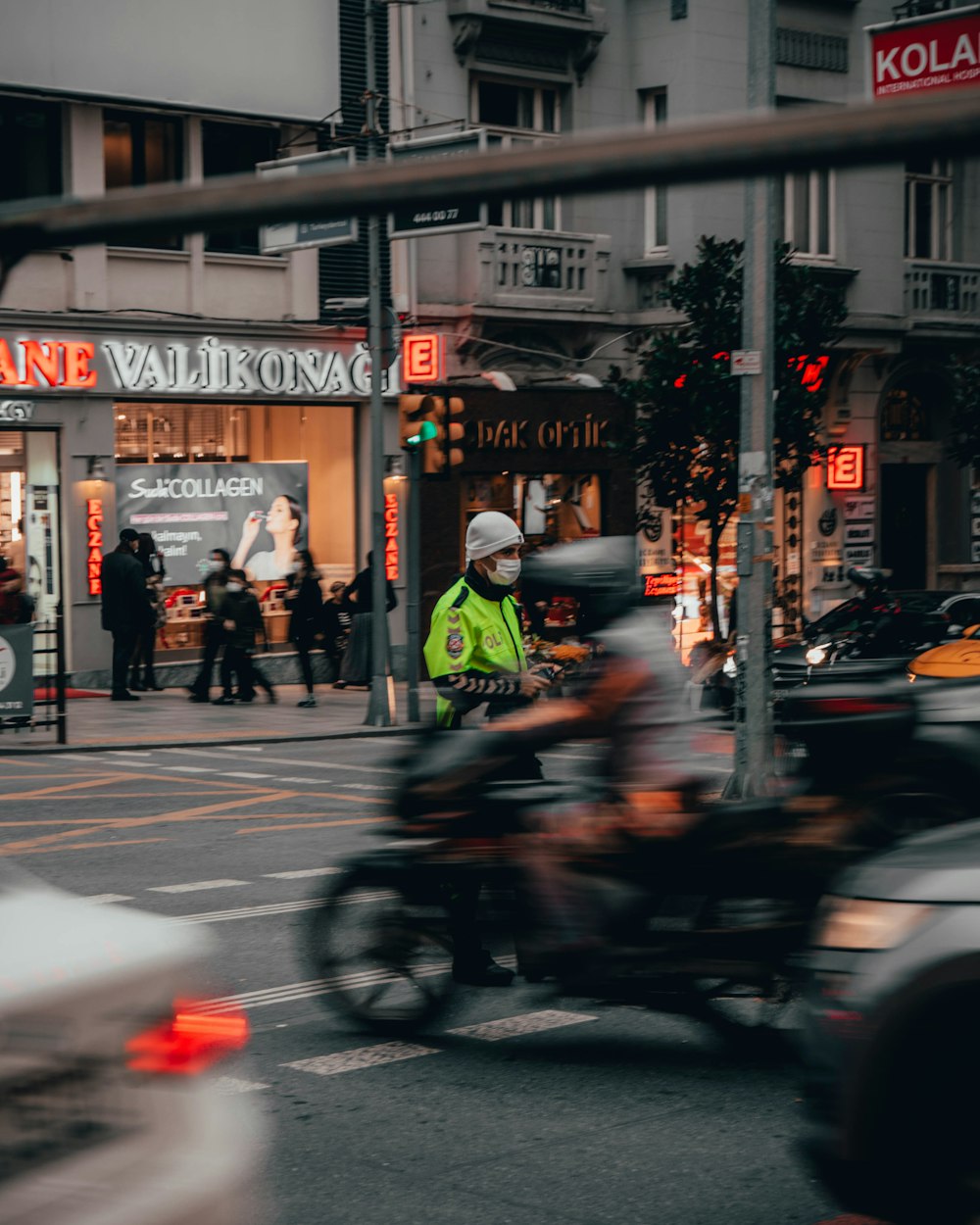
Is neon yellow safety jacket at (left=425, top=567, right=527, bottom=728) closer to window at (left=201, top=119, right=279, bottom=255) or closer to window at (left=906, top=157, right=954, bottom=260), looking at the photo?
window at (left=201, top=119, right=279, bottom=255)

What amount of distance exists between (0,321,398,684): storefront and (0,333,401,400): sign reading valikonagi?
2cm

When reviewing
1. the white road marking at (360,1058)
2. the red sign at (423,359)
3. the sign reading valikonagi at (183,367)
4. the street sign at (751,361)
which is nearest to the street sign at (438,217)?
the sign reading valikonagi at (183,367)

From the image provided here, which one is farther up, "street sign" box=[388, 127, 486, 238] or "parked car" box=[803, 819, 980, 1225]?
"street sign" box=[388, 127, 486, 238]

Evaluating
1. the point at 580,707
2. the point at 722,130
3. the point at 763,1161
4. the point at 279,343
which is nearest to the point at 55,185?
the point at 279,343

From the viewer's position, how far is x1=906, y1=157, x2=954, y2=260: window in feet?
102

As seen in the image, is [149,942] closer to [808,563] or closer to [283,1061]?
[283,1061]

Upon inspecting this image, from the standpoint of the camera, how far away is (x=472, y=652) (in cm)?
759

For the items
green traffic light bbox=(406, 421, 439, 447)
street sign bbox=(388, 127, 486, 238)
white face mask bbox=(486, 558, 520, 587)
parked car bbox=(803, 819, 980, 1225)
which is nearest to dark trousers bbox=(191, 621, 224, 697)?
green traffic light bbox=(406, 421, 439, 447)

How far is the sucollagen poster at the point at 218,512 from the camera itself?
2308cm

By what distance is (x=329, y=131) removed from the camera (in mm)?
24047

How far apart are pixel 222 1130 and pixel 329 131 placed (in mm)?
21838

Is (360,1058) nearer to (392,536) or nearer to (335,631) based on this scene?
(335,631)

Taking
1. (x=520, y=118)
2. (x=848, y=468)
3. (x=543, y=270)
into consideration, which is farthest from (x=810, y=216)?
(x=543, y=270)

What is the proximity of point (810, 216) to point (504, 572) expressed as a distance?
22.6 meters
